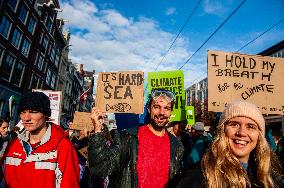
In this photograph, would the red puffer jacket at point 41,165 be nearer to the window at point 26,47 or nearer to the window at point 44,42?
the window at point 26,47

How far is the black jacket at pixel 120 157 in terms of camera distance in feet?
8.72

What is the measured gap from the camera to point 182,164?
3059 millimetres

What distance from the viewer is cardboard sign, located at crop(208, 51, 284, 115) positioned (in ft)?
14.9

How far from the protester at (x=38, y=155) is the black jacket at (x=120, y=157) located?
1.45 ft

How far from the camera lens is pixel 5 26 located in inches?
995

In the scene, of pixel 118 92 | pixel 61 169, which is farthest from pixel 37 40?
pixel 61 169

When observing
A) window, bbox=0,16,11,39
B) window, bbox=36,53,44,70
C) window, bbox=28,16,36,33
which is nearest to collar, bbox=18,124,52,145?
window, bbox=0,16,11,39

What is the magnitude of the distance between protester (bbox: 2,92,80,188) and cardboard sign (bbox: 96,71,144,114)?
189 cm

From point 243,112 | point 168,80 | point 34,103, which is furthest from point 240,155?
point 168,80

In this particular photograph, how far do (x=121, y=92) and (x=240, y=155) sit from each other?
314 cm

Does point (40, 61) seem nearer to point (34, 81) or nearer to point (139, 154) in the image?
point (34, 81)

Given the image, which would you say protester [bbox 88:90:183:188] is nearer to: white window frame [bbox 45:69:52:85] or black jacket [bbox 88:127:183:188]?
black jacket [bbox 88:127:183:188]

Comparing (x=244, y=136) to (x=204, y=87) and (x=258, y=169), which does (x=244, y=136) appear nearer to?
(x=258, y=169)

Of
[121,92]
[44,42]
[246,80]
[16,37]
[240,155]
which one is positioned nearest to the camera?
[240,155]
